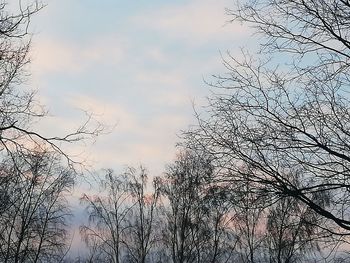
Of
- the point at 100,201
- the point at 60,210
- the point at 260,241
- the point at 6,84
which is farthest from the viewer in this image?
the point at 100,201

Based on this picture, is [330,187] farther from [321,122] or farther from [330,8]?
[330,8]

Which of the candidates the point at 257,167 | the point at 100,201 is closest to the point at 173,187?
the point at 100,201

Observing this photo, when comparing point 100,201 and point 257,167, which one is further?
point 100,201

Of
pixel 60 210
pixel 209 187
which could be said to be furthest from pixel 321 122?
pixel 60 210

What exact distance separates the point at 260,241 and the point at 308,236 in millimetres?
28137

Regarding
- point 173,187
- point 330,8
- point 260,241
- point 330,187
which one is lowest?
point 330,187

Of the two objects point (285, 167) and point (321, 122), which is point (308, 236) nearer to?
point (285, 167)

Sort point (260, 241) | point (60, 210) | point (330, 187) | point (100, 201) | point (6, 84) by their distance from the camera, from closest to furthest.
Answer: point (330, 187) < point (6, 84) < point (60, 210) < point (260, 241) < point (100, 201)

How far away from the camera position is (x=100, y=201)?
3753 centimetres

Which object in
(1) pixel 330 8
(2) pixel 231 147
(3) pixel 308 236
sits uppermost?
(1) pixel 330 8

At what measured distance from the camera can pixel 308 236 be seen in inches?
252

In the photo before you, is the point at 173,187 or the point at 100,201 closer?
the point at 173,187

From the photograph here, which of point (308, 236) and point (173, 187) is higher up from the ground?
point (173, 187)

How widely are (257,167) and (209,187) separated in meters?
0.80
